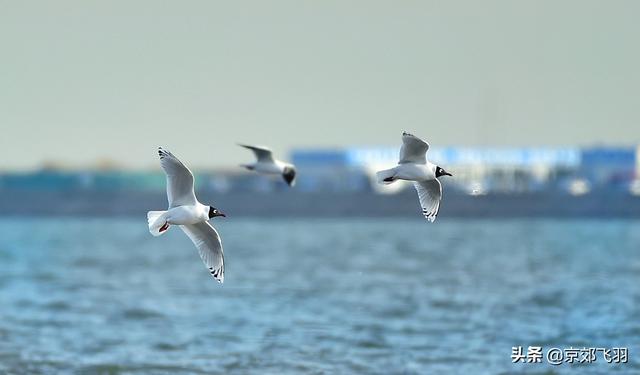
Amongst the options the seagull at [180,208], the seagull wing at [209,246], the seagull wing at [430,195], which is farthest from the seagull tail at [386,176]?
the seagull wing at [209,246]

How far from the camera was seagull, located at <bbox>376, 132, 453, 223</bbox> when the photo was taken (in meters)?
24.2

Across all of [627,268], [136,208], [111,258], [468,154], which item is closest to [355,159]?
[468,154]

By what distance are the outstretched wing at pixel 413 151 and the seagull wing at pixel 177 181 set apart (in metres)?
3.65

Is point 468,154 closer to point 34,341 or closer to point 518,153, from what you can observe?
point 518,153

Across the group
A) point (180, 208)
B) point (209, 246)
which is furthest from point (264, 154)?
point (180, 208)

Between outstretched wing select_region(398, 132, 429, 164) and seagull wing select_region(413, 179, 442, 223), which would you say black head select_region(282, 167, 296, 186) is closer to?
seagull wing select_region(413, 179, 442, 223)

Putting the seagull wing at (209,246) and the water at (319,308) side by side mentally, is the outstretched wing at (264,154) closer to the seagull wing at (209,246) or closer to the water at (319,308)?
the seagull wing at (209,246)

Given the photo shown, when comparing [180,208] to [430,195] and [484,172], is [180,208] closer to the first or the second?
[430,195]

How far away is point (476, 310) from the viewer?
52.7 m

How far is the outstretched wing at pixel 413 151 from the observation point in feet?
80.4

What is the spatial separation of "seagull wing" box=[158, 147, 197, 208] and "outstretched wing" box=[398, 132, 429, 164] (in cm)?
365

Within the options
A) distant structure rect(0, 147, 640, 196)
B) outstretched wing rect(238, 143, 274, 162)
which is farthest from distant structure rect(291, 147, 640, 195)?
outstretched wing rect(238, 143, 274, 162)

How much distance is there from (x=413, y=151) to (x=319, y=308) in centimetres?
2936

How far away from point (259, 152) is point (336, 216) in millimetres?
125641
